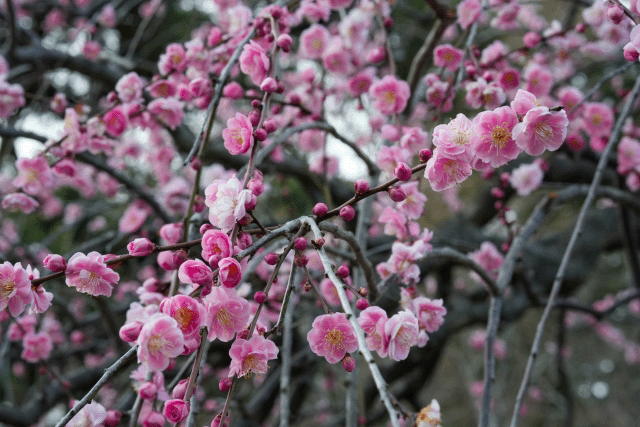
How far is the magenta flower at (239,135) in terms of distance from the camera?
2.43 ft

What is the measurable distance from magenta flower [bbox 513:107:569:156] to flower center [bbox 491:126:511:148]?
0.07 ft

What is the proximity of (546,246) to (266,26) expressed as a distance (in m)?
2.27

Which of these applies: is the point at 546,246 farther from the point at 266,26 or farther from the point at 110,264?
the point at 110,264

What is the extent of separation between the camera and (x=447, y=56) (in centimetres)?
145

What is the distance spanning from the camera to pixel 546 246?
2.66 meters

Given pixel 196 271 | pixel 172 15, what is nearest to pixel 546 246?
pixel 196 271

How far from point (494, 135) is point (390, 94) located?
64 centimetres

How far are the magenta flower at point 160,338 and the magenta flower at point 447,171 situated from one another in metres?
0.41

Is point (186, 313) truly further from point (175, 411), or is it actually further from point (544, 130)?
point (544, 130)

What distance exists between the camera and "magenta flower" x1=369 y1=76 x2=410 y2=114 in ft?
4.15

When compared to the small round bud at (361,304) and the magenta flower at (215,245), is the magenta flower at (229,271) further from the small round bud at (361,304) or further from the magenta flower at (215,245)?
the small round bud at (361,304)

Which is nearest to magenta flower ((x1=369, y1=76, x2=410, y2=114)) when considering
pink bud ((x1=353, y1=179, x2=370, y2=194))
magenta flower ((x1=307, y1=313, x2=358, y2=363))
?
pink bud ((x1=353, y1=179, x2=370, y2=194))

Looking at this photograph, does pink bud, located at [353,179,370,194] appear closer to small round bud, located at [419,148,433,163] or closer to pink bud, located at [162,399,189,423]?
small round bud, located at [419,148,433,163]

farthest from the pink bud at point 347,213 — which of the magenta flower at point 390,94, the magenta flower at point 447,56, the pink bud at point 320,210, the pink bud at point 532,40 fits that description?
the pink bud at point 532,40
